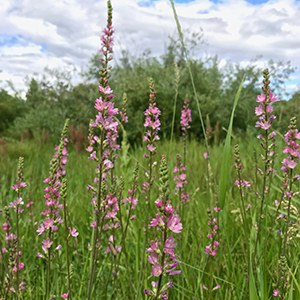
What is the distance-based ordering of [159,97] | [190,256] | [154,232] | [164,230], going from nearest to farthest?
1. [164,230]
2. [154,232]
3. [190,256]
4. [159,97]

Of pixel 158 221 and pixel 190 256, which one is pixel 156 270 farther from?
pixel 190 256

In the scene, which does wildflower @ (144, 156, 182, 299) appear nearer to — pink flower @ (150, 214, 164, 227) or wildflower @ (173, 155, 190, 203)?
pink flower @ (150, 214, 164, 227)

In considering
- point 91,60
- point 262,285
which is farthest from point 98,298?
point 91,60

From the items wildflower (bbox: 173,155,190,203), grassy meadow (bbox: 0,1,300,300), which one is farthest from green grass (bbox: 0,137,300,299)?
wildflower (bbox: 173,155,190,203)

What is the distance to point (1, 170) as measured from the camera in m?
6.42

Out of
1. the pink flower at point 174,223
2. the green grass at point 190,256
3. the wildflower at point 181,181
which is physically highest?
the pink flower at point 174,223

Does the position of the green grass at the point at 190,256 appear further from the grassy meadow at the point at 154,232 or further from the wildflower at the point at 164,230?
the wildflower at the point at 164,230

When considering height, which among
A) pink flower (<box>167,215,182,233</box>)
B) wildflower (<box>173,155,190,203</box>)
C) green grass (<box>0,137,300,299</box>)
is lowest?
green grass (<box>0,137,300,299</box>)

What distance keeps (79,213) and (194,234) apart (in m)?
1.36

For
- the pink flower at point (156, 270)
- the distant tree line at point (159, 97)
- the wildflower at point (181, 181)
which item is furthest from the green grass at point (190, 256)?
the distant tree line at point (159, 97)

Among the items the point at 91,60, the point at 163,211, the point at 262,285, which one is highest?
the point at 91,60

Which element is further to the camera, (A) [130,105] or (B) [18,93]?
(B) [18,93]

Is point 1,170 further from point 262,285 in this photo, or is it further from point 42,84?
point 42,84

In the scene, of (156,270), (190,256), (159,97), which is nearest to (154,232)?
(190,256)
